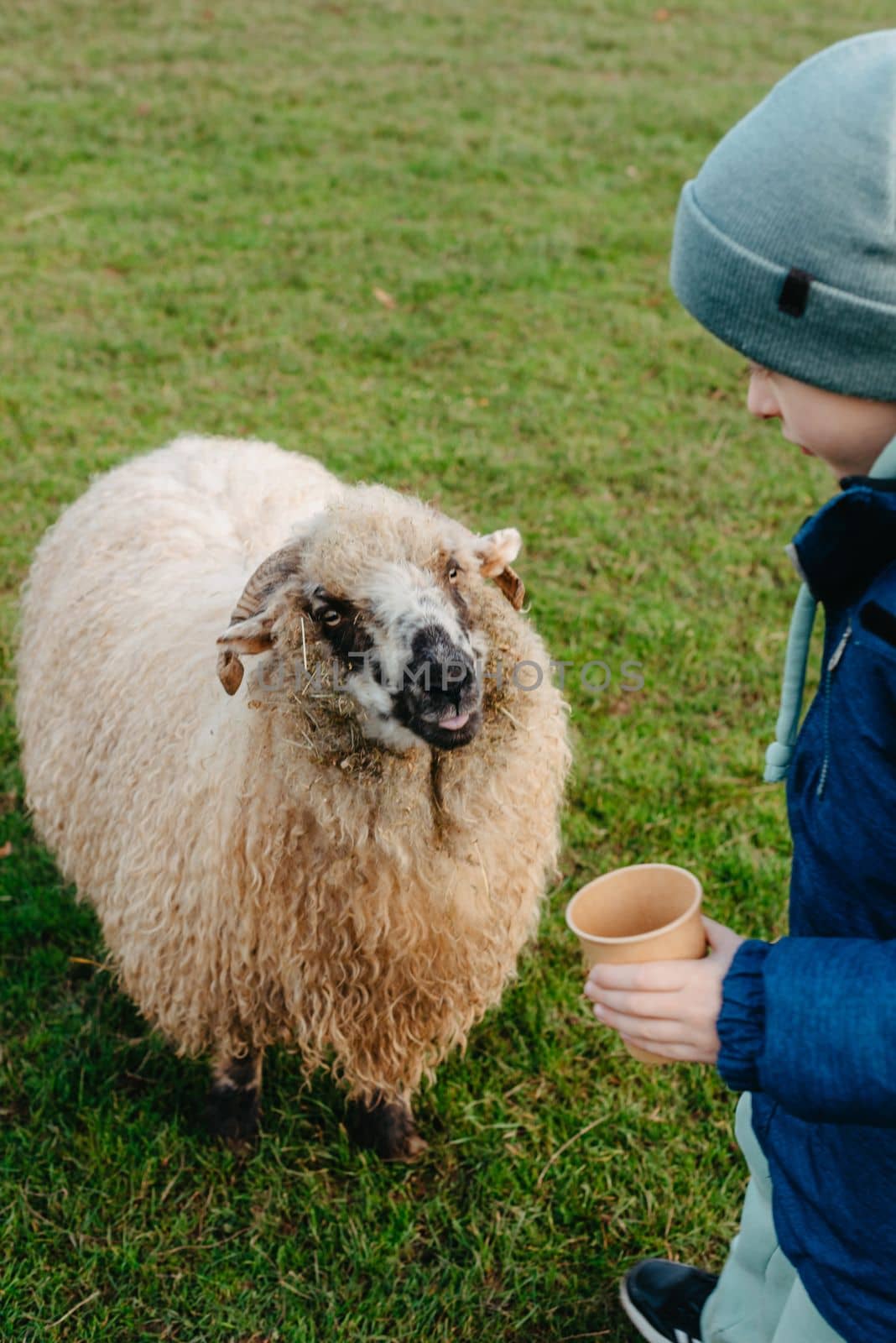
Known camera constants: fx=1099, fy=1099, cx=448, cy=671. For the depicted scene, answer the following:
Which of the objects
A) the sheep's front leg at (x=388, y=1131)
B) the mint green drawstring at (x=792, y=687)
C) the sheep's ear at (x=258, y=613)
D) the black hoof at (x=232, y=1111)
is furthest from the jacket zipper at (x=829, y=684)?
the black hoof at (x=232, y=1111)

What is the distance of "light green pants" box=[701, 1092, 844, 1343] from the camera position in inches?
68.7

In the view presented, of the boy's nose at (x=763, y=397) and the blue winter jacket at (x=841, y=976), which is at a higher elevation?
the boy's nose at (x=763, y=397)

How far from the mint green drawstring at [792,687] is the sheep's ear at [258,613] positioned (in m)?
0.98

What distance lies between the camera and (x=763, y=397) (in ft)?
5.03

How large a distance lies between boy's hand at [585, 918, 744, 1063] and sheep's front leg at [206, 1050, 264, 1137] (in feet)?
5.33

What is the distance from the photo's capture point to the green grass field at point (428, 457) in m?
2.68

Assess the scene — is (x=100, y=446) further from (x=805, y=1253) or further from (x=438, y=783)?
(x=805, y=1253)

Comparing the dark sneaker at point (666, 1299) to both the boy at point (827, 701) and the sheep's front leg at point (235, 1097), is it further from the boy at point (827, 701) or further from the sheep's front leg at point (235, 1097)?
the sheep's front leg at point (235, 1097)

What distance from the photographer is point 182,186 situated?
343 inches

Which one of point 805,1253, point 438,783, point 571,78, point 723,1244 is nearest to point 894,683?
point 805,1253

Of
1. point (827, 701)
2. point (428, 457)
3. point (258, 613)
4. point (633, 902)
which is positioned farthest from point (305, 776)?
point (428, 457)

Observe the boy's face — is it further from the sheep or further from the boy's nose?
the sheep

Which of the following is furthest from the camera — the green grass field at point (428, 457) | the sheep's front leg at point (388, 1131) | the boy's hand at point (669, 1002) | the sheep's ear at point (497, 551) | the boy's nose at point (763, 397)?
the sheep's front leg at point (388, 1131)

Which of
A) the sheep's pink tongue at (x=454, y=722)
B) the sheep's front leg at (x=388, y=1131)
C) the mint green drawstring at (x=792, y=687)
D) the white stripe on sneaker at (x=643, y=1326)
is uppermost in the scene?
the mint green drawstring at (x=792, y=687)
